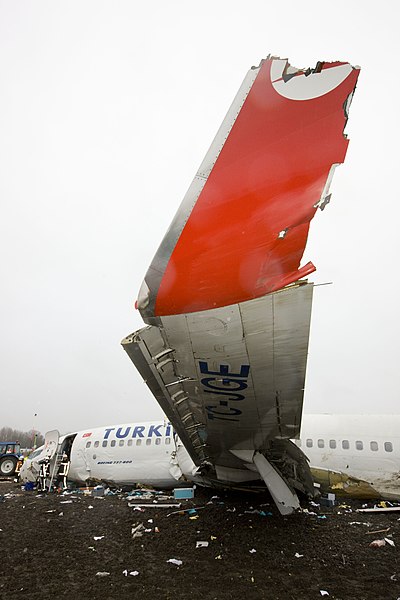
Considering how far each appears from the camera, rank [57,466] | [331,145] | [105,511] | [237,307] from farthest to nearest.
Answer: [57,466] < [105,511] < [237,307] < [331,145]

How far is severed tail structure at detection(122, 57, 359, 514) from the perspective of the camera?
2779 millimetres

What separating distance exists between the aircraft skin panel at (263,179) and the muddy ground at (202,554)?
355 centimetres

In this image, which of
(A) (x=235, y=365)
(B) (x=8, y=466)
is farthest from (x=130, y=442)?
(B) (x=8, y=466)

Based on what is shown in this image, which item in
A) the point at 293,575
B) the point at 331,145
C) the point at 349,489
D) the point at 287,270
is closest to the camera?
the point at 331,145

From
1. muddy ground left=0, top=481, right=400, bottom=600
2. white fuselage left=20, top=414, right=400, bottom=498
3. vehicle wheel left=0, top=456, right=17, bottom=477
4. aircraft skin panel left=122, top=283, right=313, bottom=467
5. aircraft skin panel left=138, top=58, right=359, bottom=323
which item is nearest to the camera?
aircraft skin panel left=138, top=58, right=359, bottom=323

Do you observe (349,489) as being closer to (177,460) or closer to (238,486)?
(238,486)

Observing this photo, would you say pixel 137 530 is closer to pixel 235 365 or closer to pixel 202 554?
pixel 202 554

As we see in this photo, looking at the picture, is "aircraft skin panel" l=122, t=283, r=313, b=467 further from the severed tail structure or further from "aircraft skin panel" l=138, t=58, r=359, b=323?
"aircraft skin panel" l=138, t=58, r=359, b=323

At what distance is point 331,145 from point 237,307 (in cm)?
156

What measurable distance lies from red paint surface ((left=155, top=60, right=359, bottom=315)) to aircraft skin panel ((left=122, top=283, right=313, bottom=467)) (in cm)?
54

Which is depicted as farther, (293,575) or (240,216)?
(293,575)

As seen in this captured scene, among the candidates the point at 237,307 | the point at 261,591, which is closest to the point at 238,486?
the point at 261,591

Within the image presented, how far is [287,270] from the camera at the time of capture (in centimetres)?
321

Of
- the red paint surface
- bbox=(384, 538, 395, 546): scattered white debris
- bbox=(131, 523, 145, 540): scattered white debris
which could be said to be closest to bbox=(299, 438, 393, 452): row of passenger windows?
bbox=(384, 538, 395, 546): scattered white debris
